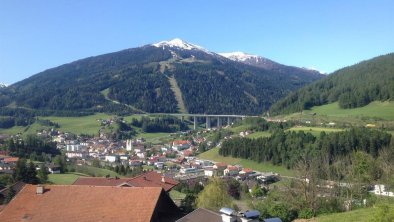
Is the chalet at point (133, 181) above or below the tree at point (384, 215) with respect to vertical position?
below

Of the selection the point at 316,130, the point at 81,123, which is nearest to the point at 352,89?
the point at 316,130

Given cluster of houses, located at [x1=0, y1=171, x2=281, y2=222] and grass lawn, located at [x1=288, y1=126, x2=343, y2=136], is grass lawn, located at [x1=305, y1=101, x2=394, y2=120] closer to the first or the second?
grass lawn, located at [x1=288, y1=126, x2=343, y2=136]

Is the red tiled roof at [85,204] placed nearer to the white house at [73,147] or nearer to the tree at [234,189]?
the tree at [234,189]

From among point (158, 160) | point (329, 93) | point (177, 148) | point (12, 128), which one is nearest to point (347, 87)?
point (329, 93)

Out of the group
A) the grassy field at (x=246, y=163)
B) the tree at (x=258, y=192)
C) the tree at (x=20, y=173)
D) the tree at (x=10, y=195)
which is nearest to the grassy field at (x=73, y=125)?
the grassy field at (x=246, y=163)

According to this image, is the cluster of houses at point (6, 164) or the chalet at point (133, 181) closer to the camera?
the chalet at point (133, 181)
